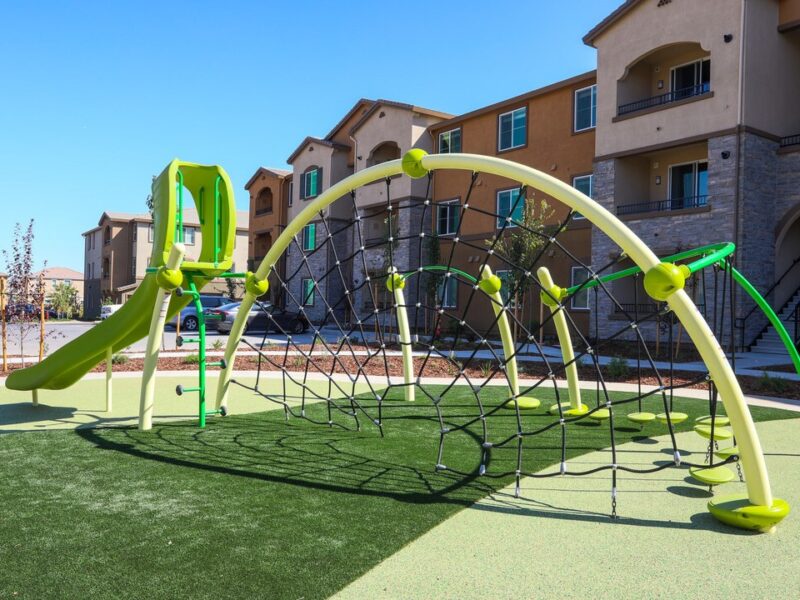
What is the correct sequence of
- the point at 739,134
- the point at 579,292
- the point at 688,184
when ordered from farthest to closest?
1. the point at 579,292
2. the point at 688,184
3. the point at 739,134

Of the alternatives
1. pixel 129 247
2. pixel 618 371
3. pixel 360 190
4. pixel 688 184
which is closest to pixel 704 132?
pixel 688 184

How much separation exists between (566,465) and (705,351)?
83.2 inches

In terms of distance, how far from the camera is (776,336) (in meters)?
17.3

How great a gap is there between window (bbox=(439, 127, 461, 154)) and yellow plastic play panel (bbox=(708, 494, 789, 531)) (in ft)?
74.0

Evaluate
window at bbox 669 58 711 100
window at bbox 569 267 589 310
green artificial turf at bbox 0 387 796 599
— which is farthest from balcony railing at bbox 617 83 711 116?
green artificial turf at bbox 0 387 796 599

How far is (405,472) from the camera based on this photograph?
17.9 ft

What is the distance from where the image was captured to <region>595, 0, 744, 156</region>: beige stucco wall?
1684 cm

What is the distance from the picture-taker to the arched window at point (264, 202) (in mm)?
38031

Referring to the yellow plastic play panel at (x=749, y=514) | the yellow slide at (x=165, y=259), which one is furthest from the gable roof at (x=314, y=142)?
the yellow plastic play panel at (x=749, y=514)

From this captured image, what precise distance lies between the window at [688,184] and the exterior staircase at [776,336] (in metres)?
3.76

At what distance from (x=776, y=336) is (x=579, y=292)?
19.0 ft

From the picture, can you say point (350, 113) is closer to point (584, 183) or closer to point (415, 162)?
point (584, 183)

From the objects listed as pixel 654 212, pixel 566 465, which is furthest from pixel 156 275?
pixel 654 212

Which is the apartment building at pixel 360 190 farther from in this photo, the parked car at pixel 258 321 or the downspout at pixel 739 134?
the downspout at pixel 739 134
